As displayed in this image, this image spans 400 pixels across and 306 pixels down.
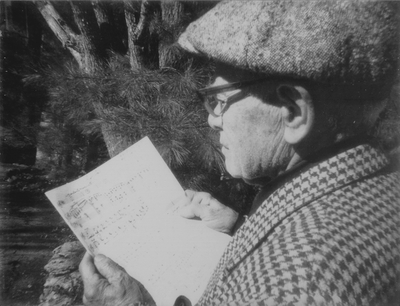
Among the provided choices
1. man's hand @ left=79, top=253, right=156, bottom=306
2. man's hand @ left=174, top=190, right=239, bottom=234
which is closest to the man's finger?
man's hand @ left=79, top=253, right=156, bottom=306

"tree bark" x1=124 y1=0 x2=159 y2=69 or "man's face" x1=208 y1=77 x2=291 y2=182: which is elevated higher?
"tree bark" x1=124 y1=0 x2=159 y2=69

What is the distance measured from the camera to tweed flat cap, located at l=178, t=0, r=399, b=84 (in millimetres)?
726

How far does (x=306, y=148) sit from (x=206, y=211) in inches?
18.2

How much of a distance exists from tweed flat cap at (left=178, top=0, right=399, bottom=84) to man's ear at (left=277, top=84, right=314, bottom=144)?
2.3 inches

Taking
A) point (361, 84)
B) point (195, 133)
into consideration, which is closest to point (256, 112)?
point (361, 84)

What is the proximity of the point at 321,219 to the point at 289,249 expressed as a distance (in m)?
0.11

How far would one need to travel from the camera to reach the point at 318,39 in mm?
729

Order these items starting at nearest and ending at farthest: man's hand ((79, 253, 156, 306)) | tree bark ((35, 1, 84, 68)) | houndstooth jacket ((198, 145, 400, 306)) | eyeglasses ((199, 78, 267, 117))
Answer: houndstooth jacket ((198, 145, 400, 306)) → eyeglasses ((199, 78, 267, 117)) → man's hand ((79, 253, 156, 306)) → tree bark ((35, 1, 84, 68))

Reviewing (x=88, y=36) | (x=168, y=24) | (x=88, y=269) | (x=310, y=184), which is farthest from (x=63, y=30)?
(x=310, y=184)

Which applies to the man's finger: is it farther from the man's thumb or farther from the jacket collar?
the jacket collar

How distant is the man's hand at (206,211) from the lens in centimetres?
120

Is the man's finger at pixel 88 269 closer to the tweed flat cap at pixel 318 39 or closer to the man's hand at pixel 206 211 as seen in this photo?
the man's hand at pixel 206 211

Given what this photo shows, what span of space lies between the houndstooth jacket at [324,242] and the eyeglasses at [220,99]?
264 millimetres

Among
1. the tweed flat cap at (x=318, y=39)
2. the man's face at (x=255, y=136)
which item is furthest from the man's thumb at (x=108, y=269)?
the tweed flat cap at (x=318, y=39)
